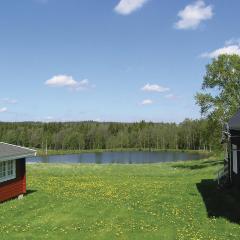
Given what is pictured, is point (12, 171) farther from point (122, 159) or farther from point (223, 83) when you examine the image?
point (122, 159)

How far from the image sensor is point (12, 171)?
93.0ft

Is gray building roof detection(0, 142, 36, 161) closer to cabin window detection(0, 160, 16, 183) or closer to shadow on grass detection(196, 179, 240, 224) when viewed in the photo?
cabin window detection(0, 160, 16, 183)

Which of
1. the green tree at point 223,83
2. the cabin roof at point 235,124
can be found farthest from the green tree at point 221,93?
the cabin roof at point 235,124

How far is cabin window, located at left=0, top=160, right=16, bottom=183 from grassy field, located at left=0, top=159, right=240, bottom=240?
5.55 feet

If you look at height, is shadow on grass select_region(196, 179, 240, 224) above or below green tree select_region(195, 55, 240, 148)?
below

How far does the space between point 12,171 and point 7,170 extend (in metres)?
0.68

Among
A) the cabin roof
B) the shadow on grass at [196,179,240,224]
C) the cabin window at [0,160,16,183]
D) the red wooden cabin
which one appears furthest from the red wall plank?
the cabin roof

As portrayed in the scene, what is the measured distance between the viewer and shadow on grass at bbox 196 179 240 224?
2216 centimetres

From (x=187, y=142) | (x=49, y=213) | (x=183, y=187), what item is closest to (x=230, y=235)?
(x=49, y=213)

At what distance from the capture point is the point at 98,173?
49.1m

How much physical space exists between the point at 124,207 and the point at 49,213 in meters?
4.40

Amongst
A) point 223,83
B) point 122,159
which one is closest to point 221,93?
point 223,83

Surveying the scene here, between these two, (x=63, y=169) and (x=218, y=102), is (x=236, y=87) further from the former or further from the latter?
(x=63, y=169)

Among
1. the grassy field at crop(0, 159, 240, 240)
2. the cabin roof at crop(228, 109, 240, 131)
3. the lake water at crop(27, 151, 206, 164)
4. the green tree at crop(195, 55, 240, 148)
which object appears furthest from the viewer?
the lake water at crop(27, 151, 206, 164)
